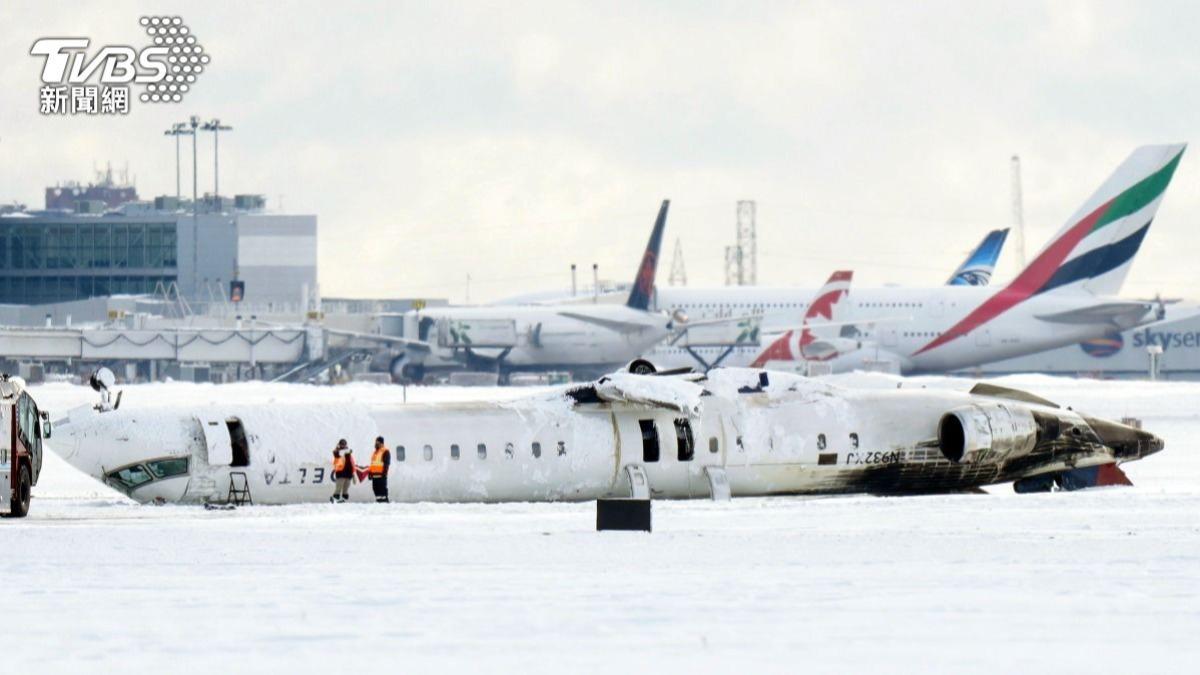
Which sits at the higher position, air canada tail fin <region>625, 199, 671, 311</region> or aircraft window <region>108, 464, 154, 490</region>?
air canada tail fin <region>625, 199, 671, 311</region>

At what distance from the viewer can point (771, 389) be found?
32562 millimetres

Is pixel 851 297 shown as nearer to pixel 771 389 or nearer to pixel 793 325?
pixel 793 325

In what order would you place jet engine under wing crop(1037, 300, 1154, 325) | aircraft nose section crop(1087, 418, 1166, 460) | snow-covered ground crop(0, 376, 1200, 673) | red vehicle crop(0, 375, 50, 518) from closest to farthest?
snow-covered ground crop(0, 376, 1200, 673), red vehicle crop(0, 375, 50, 518), aircraft nose section crop(1087, 418, 1166, 460), jet engine under wing crop(1037, 300, 1154, 325)

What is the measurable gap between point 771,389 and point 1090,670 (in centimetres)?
1825

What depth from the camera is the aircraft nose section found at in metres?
34.2

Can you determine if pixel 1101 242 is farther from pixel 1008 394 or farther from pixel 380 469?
pixel 380 469

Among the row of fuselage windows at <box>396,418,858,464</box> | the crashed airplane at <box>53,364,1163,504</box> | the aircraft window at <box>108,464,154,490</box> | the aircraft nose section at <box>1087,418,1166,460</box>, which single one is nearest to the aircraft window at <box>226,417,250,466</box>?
the crashed airplane at <box>53,364,1163,504</box>

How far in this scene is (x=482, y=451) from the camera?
3028 centimetres

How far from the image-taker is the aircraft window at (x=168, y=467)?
29.3 meters

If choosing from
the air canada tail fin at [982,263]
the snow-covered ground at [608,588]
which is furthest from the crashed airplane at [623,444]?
the air canada tail fin at [982,263]

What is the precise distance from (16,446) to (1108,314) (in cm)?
6982

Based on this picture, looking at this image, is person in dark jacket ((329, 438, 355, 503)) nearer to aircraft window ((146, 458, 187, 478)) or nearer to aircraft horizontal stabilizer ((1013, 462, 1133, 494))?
aircraft window ((146, 458, 187, 478))

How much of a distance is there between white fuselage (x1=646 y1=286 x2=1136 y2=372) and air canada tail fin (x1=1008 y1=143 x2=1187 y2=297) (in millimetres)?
849

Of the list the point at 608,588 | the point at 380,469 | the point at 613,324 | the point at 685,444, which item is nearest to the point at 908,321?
the point at 613,324
